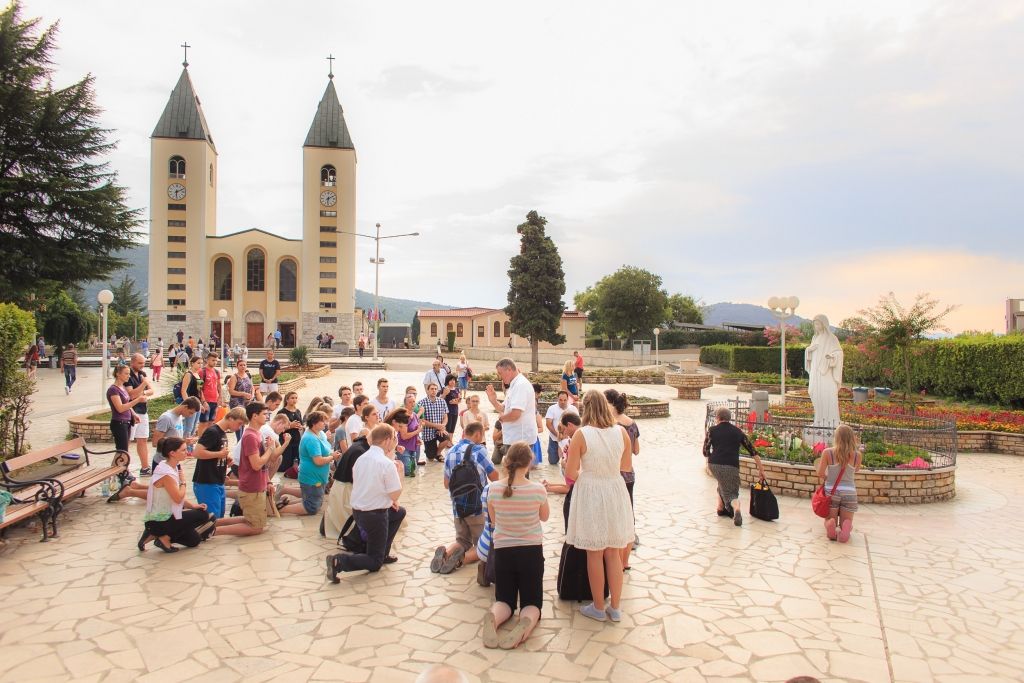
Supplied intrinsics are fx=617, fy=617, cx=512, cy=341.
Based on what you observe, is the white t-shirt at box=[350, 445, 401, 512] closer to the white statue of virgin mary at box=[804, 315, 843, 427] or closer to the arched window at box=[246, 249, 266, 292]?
the white statue of virgin mary at box=[804, 315, 843, 427]

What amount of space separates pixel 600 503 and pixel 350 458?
2.82m

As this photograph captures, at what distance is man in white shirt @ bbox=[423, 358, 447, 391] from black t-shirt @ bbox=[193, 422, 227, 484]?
13.1ft

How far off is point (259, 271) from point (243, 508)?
5447cm

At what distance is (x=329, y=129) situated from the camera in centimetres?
5591

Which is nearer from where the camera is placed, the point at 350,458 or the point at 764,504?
the point at 350,458

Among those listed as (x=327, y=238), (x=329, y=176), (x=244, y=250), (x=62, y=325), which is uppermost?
(x=329, y=176)

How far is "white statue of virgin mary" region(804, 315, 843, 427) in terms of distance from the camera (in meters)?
10.5

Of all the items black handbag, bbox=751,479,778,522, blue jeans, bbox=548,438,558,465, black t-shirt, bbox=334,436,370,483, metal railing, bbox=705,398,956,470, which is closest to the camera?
black t-shirt, bbox=334,436,370,483

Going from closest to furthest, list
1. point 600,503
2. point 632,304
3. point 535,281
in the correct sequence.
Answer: point 600,503 → point 535,281 → point 632,304

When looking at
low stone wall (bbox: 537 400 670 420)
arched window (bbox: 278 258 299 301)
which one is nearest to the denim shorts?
low stone wall (bbox: 537 400 670 420)

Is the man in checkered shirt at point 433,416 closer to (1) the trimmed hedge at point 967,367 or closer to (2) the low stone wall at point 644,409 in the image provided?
(2) the low stone wall at point 644,409

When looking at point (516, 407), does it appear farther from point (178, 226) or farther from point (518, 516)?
point (178, 226)

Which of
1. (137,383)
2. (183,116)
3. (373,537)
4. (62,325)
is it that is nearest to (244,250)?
(183,116)

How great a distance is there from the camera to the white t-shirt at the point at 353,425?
8477 millimetres
